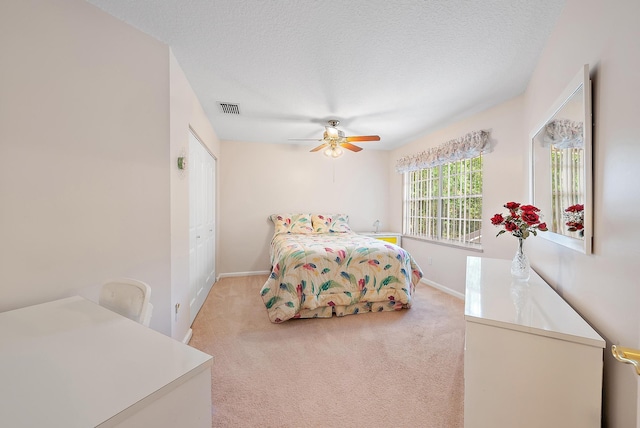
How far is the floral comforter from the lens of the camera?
262 cm

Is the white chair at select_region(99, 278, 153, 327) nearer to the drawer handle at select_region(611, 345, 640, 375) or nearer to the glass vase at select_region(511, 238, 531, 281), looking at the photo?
the drawer handle at select_region(611, 345, 640, 375)

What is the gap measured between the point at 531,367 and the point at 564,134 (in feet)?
3.97

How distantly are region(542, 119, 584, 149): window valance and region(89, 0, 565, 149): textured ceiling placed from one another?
0.69 metres

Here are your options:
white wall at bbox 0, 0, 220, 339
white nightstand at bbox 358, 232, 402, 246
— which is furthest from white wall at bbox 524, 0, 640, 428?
white nightstand at bbox 358, 232, 402, 246

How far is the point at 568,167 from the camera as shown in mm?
1289

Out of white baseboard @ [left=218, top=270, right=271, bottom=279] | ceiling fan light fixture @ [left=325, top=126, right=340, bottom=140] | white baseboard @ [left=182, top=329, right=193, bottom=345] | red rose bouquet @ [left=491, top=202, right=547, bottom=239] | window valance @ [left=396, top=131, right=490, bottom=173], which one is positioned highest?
ceiling fan light fixture @ [left=325, top=126, right=340, bottom=140]

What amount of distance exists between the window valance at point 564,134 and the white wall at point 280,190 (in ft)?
11.1

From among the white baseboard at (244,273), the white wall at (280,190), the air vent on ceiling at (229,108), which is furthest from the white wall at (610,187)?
the white baseboard at (244,273)

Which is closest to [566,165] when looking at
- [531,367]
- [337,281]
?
[531,367]

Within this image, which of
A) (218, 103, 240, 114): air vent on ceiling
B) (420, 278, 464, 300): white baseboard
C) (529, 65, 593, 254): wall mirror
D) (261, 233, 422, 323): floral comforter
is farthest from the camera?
(420, 278, 464, 300): white baseboard

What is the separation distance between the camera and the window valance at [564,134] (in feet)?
3.84

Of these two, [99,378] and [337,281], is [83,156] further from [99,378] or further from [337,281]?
[337,281]

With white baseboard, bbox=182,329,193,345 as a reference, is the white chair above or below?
above

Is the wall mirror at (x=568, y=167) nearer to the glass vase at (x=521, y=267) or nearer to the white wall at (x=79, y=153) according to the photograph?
the glass vase at (x=521, y=267)
